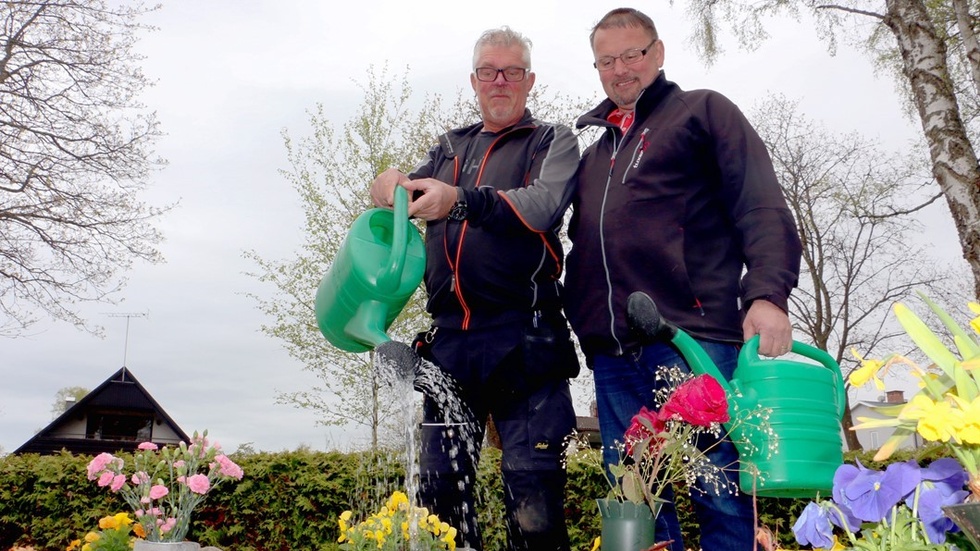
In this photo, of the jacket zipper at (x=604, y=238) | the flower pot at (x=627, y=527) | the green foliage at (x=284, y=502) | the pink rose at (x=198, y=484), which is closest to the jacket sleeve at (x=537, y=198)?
the jacket zipper at (x=604, y=238)

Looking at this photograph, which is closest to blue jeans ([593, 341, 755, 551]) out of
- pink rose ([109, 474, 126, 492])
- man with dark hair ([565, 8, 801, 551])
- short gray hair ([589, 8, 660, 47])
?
man with dark hair ([565, 8, 801, 551])

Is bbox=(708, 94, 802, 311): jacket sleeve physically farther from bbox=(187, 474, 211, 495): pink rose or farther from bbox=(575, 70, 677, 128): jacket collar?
bbox=(187, 474, 211, 495): pink rose

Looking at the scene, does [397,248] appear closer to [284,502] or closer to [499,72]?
[499,72]

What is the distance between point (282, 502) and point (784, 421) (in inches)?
184

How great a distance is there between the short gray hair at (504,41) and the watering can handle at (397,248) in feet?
1.80

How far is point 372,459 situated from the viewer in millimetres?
5988

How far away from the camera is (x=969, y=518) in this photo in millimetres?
748

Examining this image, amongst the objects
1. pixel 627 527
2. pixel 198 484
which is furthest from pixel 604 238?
pixel 198 484

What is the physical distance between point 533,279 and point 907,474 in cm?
150

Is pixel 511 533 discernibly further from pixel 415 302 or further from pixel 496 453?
pixel 415 302

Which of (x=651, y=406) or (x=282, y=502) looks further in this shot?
(x=282, y=502)

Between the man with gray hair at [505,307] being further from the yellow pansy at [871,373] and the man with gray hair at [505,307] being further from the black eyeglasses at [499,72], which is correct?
the yellow pansy at [871,373]

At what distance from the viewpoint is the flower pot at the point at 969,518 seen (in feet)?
2.43

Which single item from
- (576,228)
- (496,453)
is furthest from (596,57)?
(496,453)
